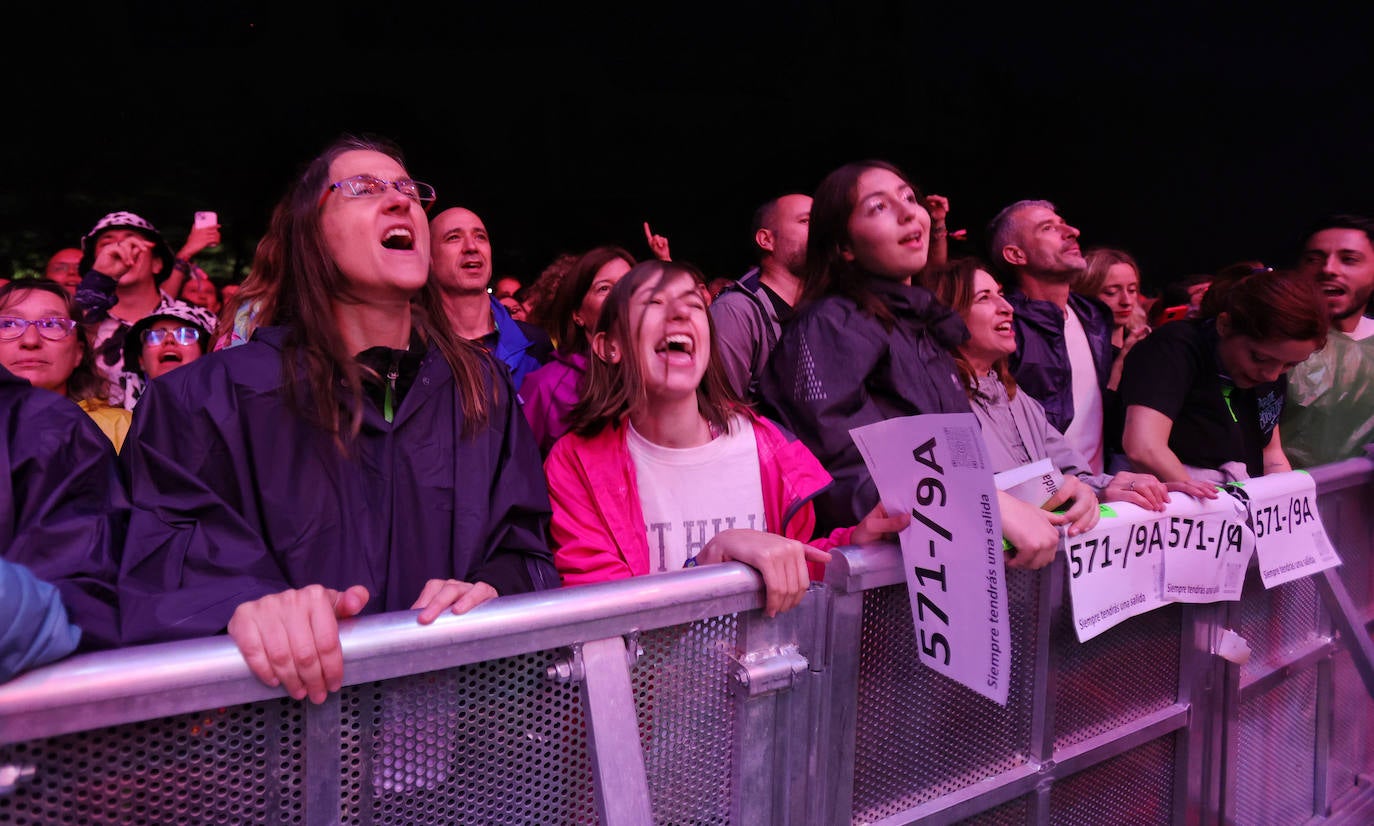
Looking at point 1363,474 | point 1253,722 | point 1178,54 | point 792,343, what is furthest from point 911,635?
point 1178,54

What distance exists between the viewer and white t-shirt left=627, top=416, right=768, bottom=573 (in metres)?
1.95

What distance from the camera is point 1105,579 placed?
192cm

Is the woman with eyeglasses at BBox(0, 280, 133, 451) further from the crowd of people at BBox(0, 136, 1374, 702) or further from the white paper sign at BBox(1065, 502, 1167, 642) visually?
the white paper sign at BBox(1065, 502, 1167, 642)

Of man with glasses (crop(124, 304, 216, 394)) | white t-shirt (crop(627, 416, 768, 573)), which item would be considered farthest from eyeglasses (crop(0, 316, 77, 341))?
white t-shirt (crop(627, 416, 768, 573))

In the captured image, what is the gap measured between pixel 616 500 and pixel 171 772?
1.04m

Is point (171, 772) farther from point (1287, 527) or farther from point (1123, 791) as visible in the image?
point (1287, 527)

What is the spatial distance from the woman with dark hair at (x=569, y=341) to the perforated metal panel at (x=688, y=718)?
125 centimetres

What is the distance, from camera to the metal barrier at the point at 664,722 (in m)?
0.99

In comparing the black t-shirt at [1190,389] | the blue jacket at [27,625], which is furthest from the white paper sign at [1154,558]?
the blue jacket at [27,625]

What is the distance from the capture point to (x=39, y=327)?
8.63 feet

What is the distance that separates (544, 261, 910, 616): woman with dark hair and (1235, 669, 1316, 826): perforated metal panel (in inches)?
56.3

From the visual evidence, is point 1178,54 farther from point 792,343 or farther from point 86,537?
point 86,537

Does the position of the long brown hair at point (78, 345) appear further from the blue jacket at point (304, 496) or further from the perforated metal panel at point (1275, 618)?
the perforated metal panel at point (1275, 618)

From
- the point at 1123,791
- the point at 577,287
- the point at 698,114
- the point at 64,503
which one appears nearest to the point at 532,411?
the point at 577,287
